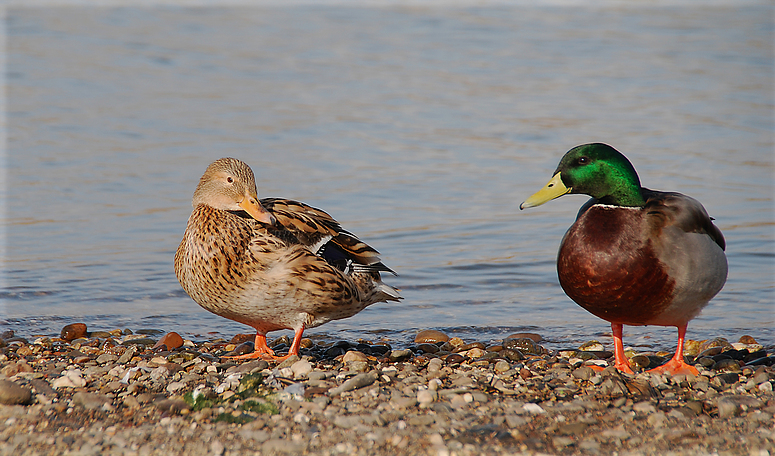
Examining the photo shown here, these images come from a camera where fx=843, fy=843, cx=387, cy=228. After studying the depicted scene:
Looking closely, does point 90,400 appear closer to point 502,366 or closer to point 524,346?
point 502,366

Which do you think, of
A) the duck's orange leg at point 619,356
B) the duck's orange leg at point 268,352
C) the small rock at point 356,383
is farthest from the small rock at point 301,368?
the duck's orange leg at point 619,356

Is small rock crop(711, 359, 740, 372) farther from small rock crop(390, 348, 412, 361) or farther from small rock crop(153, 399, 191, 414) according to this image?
small rock crop(153, 399, 191, 414)

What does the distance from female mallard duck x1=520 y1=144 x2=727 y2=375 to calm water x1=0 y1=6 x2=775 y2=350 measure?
1225mm

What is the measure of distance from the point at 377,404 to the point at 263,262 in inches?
50.3

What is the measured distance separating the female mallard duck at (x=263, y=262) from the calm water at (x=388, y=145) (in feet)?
3.27

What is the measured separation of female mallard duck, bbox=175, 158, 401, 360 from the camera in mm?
4809

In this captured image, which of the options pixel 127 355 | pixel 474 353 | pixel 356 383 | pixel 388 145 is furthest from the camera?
pixel 388 145

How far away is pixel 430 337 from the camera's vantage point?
5.68 meters

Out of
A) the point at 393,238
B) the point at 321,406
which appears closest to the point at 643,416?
the point at 321,406

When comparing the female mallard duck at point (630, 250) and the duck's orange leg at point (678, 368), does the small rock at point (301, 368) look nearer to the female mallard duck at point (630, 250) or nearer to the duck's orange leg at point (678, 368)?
the female mallard duck at point (630, 250)

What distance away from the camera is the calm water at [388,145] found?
6.67m

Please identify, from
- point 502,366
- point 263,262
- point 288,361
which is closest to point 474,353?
point 502,366

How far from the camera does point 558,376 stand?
14.7ft

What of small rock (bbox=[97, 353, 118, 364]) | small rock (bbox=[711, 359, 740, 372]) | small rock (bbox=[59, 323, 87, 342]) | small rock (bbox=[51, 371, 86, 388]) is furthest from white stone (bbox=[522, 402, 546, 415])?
small rock (bbox=[59, 323, 87, 342])
